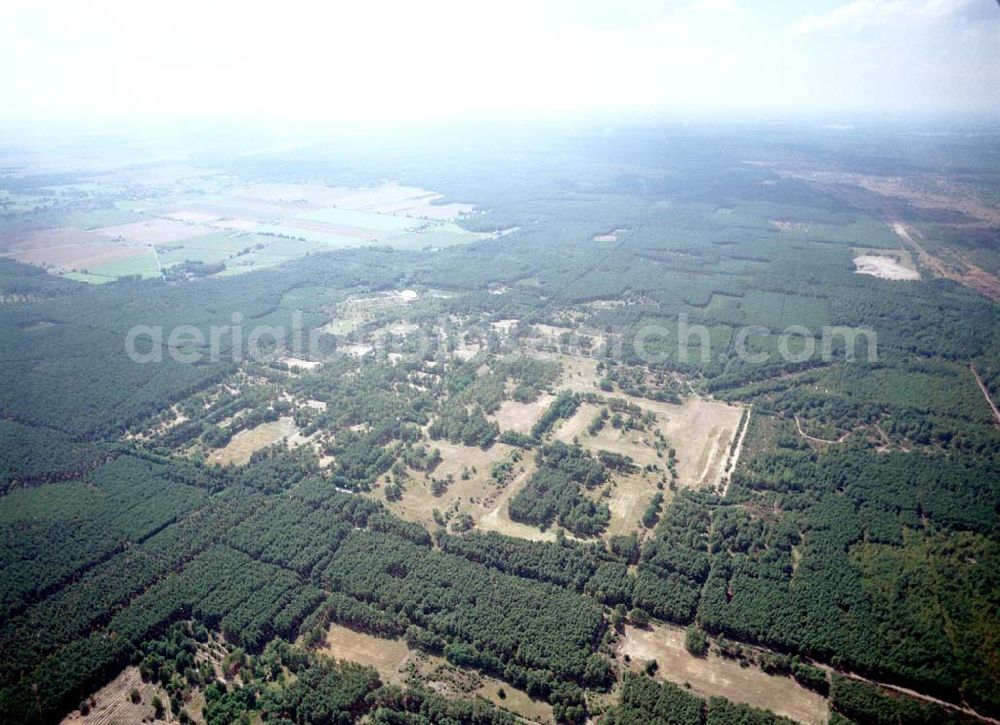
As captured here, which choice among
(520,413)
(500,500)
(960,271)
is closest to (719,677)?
(500,500)

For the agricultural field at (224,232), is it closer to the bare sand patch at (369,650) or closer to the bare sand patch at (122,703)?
the bare sand patch at (122,703)

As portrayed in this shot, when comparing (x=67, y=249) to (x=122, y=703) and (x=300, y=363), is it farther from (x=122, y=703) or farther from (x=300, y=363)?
(x=122, y=703)

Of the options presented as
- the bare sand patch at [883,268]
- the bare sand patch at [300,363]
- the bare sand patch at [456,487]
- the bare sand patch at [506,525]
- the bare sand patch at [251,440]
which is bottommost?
the bare sand patch at [506,525]

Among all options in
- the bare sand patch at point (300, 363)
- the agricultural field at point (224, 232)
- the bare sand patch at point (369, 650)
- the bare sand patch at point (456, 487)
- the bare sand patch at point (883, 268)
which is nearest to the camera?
the bare sand patch at point (369, 650)

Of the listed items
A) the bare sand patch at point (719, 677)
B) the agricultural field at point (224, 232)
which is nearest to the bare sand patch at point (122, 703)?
the bare sand patch at point (719, 677)

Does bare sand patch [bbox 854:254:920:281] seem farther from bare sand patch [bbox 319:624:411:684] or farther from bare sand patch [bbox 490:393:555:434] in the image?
bare sand patch [bbox 319:624:411:684]

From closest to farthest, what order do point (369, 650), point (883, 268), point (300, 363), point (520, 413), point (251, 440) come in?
1. point (369, 650)
2. point (251, 440)
3. point (520, 413)
4. point (300, 363)
5. point (883, 268)

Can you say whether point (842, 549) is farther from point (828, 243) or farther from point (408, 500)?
point (828, 243)
